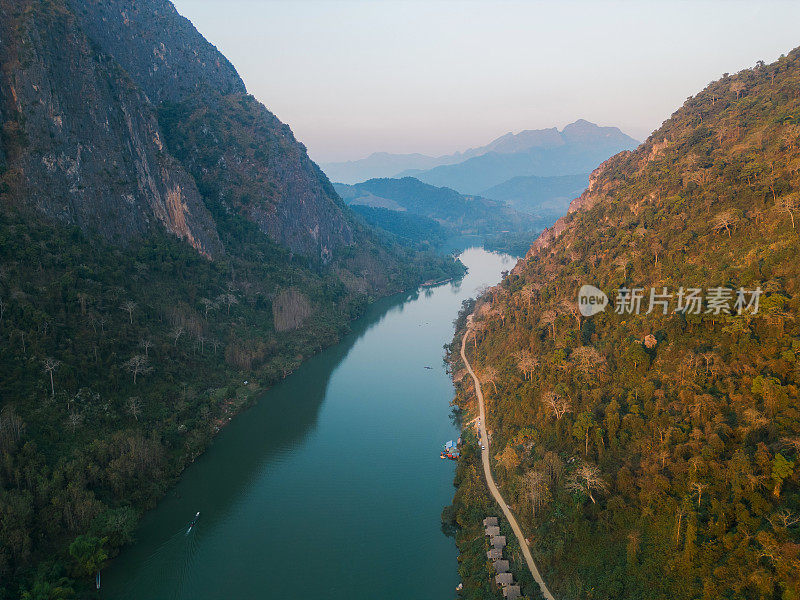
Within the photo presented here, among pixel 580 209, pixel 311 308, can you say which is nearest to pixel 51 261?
pixel 311 308

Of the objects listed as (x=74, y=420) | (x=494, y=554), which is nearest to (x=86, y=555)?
(x=74, y=420)

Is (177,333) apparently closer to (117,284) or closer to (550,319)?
(117,284)

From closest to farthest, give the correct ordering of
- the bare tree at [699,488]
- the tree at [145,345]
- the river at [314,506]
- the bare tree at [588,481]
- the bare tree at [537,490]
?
the bare tree at [699,488] → the bare tree at [588,481] → the river at [314,506] → the bare tree at [537,490] → the tree at [145,345]

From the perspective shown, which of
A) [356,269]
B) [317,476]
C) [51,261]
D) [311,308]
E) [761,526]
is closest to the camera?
[761,526]

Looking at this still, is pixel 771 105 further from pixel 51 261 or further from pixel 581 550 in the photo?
pixel 51 261

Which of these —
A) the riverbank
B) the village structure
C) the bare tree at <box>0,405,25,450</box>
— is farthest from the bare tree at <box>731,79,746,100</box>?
the bare tree at <box>0,405,25,450</box>

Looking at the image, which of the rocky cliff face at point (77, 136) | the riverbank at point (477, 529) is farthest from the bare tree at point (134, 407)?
the riverbank at point (477, 529)

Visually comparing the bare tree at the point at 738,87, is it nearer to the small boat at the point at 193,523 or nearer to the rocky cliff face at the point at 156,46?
the small boat at the point at 193,523
